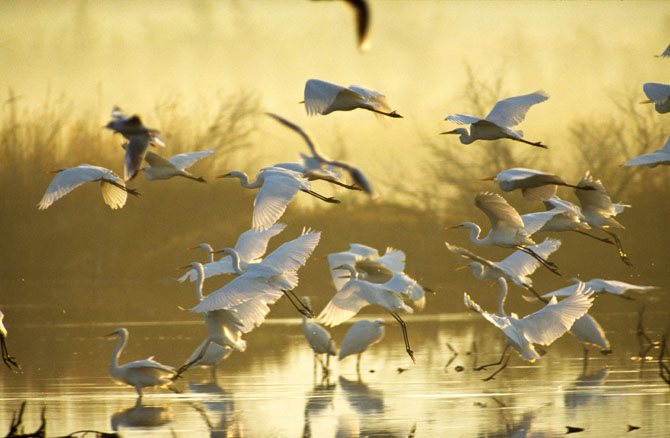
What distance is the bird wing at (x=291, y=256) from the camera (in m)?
10.3

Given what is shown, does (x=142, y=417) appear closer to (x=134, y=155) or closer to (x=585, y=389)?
(x=134, y=155)

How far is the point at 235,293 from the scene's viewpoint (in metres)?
9.82

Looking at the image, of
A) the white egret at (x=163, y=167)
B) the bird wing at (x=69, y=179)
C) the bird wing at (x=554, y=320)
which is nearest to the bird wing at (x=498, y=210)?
the bird wing at (x=554, y=320)

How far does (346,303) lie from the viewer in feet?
36.6

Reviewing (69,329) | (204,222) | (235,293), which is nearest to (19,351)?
(69,329)

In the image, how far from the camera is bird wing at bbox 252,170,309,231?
9719 millimetres

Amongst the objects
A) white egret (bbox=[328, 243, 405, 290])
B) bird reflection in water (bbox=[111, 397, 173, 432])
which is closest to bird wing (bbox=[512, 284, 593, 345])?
white egret (bbox=[328, 243, 405, 290])

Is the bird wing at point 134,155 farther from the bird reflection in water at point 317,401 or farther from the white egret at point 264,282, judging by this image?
the bird reflection in water at point 317,401

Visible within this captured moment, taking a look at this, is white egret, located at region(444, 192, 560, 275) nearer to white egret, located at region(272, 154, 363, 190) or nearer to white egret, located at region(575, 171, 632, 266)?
white egret, located at region(575, 171, 632, 266)

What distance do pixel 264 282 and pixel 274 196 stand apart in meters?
0.83

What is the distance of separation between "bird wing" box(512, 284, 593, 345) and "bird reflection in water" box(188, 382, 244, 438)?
272 cm

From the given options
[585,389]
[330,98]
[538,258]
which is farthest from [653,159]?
[330,98]

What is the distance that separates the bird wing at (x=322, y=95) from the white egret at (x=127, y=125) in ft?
4.93

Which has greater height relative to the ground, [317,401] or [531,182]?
[531,182]
